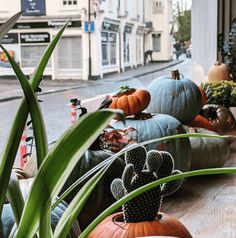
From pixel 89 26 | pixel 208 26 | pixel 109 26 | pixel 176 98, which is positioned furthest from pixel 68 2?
pixel 176 98

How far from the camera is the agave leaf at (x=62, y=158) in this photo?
1.15 feet

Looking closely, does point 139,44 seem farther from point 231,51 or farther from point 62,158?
point 62,158

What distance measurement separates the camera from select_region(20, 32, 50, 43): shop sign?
9883mm

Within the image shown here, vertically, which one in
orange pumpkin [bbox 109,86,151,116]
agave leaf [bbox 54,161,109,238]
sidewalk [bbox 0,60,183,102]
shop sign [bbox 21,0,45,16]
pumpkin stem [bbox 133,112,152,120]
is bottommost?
sidewalk [bbox 0,60,183,102]

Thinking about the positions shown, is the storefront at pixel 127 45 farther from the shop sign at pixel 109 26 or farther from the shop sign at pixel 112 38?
the shop sign at pixel 109 26

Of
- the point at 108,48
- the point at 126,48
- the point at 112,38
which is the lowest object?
the point at 126,48

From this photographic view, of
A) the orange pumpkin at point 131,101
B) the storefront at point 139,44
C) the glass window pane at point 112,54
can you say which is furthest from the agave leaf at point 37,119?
the storefront at point 139,44

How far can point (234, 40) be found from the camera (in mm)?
3549

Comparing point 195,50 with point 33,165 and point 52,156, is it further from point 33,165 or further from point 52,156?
point 52,156

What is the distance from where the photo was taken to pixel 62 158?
37 centimetres

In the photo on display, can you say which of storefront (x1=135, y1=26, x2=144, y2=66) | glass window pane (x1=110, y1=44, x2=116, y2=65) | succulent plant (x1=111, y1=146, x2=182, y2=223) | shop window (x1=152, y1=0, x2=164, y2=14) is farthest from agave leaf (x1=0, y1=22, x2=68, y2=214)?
storefront (x1=135, y1=26, x2=144, y2=66)

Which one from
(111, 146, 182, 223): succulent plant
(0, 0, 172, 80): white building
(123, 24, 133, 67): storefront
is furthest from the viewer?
(123, 24, 133, 67): storefront

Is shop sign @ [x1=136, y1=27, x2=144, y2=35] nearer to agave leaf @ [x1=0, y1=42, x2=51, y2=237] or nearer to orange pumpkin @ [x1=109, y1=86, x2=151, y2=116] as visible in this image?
orange pumpkin @ [x1=109, y1=86, x2=151, y2=116]

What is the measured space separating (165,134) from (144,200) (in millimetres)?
706
